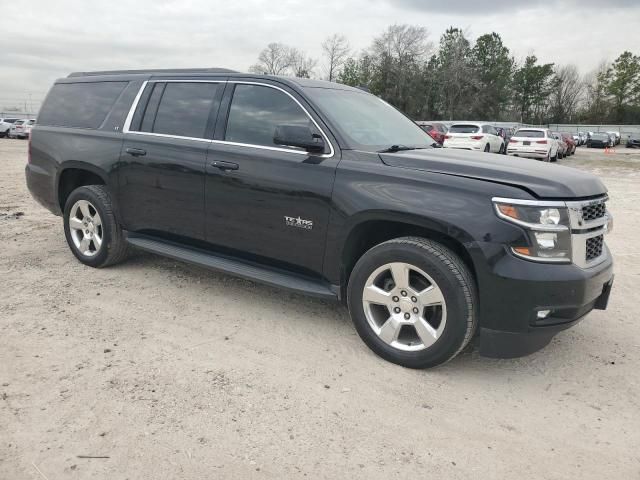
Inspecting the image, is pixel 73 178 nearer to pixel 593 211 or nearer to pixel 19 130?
pixel 593 211

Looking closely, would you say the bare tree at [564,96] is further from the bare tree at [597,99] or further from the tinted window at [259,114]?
the tinted window at [259,114]

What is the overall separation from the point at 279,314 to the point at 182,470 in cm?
197

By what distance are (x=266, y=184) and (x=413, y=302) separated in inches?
54.6

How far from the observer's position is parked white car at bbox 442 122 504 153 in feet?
69.4

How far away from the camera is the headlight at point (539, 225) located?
3.06 meters

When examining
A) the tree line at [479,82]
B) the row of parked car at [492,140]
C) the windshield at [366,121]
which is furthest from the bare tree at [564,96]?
the windshield at [366,121]

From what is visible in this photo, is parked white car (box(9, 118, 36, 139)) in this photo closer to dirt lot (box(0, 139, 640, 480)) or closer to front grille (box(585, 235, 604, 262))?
dirt lot (box(0, 139, 640, 480))

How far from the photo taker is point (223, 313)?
4.34 metres

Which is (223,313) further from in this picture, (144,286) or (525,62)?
(525,62)

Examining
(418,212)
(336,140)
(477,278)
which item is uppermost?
(336,140)

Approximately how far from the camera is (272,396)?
3125mm

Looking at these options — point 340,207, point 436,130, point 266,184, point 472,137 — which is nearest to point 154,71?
point 266,184

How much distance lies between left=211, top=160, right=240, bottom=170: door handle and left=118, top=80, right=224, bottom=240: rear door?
140mm

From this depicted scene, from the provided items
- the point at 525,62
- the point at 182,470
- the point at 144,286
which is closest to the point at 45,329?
the point at 144,286
